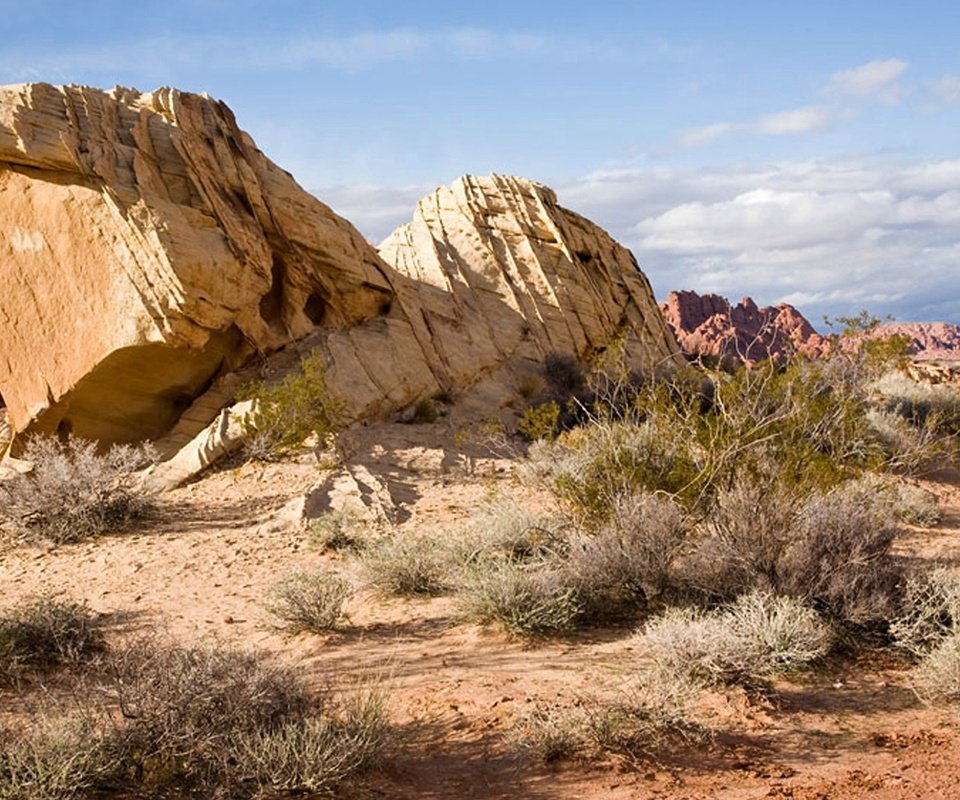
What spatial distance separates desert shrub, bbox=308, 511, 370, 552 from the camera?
10977 millimetres

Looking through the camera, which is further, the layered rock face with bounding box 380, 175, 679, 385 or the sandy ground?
the layered rock face with bounding box 380, 175, 679, 385

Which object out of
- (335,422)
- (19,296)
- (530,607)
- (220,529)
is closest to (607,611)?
(530,607)

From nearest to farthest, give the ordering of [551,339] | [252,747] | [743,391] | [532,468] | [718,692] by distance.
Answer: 1. [252,747]
2. [718,692]
3. [743,391]
4. [532,468]
5. [551,339]

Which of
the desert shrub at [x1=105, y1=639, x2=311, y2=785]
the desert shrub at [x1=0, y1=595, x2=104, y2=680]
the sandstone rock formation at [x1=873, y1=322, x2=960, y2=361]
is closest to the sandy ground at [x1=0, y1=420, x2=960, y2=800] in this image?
the desert shrub at [x1=105, y1=639, x2=311, y2=785]

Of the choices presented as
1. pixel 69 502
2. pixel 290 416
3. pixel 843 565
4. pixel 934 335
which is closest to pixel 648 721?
pixel 843 565

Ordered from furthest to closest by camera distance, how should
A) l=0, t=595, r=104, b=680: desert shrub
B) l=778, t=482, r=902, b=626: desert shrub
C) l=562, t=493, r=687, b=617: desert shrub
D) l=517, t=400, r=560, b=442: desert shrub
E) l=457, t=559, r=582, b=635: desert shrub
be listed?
l=517, t=400, r=560, b=442: desert shrub < l=562, t=493, r=687, b=617: desert shrub < l=457, t=559, r=582, b=635: desert shrub < l=778, t=482, r=902, b=626: desert shrub < l=0, t=595, r=104, b=680: desert shrub

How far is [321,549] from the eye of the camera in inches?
431

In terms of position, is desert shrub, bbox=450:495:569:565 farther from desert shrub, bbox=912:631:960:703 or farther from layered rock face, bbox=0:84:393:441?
layered rock face, bbox=0:84:393:441

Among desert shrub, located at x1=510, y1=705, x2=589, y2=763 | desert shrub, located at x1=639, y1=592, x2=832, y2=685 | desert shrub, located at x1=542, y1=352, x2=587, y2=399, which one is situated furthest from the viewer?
desert shrub, located at x1=542, y1=352, x2=587, y2=399

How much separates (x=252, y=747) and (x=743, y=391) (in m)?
6.74

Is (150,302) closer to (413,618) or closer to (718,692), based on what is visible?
(413,618)

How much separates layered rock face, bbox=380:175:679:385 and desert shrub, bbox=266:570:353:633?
10.8 meters

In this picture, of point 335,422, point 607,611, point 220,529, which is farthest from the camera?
point 335,422

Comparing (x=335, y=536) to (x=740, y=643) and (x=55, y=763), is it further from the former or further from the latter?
(x=55, y=763)
